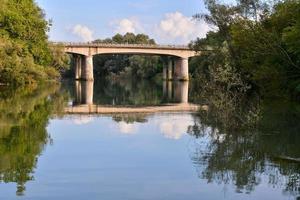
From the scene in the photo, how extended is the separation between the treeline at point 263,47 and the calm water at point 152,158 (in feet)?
18.9

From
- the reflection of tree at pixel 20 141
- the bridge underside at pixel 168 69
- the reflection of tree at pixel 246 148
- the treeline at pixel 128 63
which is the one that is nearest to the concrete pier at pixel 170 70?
the bridge underside at pixel 168 69

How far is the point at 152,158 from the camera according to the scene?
1536cm

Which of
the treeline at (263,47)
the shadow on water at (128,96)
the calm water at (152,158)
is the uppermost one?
the treeline at (263,47)

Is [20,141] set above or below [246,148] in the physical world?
above

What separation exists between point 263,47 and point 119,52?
182ft

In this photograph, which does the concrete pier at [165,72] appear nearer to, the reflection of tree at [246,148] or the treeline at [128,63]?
the treeline at [128,63]

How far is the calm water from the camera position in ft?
37.5

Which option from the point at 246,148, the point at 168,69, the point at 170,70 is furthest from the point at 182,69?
the point at 246,148

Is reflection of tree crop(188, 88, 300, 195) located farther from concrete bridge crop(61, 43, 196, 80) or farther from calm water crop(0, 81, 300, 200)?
concrete bridge crop(61, 43, 196, 80)

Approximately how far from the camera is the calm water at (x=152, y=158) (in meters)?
11.4

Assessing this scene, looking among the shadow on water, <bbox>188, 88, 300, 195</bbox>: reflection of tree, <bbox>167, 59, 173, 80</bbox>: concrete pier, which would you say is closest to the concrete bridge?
<bbox>167, 59, 173, 80</bbox>: concrete pier

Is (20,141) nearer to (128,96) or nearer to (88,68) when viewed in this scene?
(128,96)

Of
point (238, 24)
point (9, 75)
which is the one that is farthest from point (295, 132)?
point (9, 75)

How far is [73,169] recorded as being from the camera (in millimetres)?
13523
